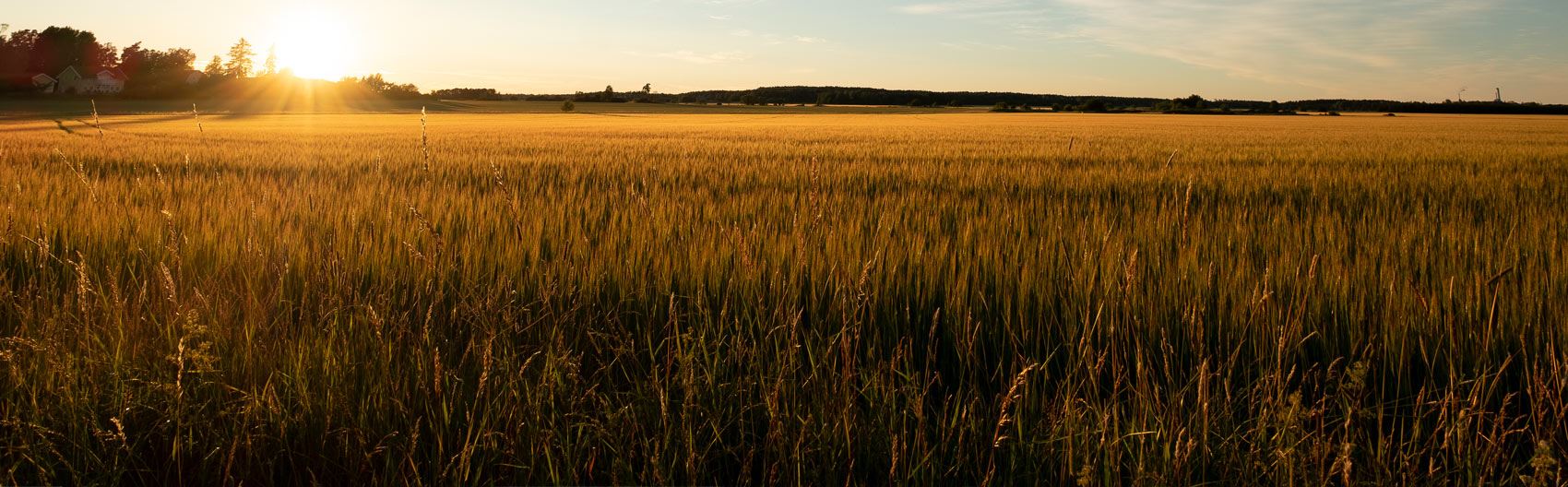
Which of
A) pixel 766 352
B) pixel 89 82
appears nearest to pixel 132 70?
pixel 89 82

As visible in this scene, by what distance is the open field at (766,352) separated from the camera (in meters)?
1.56

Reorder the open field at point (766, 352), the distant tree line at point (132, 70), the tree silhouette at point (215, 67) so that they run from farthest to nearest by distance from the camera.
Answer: the tree silhouette at point (215, 67), the distant tree line at point (132, 70), the open field at point (766, 352)

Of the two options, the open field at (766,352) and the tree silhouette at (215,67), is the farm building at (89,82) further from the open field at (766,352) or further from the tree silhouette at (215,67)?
the open field at (766,352)

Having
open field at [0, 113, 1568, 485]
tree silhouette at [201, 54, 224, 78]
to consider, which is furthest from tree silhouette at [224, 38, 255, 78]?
open field at [0, 113, 1568, 485]

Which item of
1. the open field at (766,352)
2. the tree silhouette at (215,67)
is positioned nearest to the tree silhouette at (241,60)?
the tree silhouette at (215,67)

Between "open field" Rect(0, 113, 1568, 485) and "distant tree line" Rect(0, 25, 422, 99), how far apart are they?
226 ft

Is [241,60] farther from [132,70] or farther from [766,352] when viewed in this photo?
[766,352]

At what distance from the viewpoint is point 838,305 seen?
7.57 feet

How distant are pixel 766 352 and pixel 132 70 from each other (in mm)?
92522

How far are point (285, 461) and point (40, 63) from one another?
91.7 metres

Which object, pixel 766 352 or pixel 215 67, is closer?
pixel 766 352

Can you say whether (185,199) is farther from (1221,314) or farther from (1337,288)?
(1337,288)

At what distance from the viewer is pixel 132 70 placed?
2921 inches

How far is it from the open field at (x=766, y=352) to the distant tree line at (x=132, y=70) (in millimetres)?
68987
